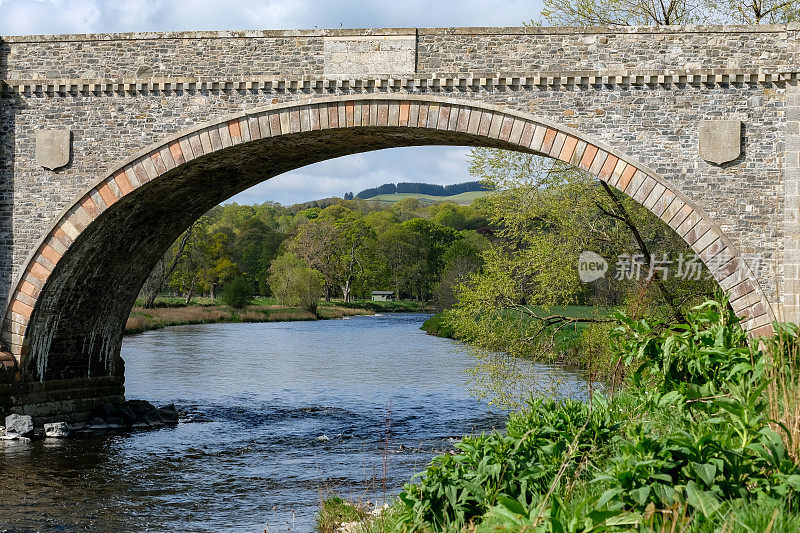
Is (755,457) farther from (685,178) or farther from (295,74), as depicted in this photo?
(295,74)

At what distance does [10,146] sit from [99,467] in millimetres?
5025

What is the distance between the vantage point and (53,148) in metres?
12.5

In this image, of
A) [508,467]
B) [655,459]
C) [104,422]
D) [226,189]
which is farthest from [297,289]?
[655,459]

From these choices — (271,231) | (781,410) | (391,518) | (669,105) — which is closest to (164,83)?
(669,105)

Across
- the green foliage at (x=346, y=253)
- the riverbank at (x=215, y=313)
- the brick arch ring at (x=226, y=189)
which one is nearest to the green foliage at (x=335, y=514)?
the brick arch ring at (x=226, y=189)

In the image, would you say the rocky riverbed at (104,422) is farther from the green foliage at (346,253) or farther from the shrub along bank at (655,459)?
the green foliage at (346,253)

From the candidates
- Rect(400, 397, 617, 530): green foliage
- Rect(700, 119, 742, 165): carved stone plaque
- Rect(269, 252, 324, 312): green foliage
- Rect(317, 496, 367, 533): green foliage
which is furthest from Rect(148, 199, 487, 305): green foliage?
Rect(400, 397, 617, 530): green foliage

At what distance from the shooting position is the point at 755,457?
4559 mm

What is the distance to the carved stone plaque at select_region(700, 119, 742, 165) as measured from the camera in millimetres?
10844

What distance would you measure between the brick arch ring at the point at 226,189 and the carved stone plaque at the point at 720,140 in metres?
0.67

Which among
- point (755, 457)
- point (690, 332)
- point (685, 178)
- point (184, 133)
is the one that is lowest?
point (755, 457)

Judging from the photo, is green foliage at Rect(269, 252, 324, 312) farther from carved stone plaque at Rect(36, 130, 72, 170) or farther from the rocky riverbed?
carved stone plaque at Rect(36, 130, 72, 170)

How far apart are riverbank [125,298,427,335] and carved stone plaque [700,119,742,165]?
83.2 ft

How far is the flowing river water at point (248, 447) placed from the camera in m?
9.04
